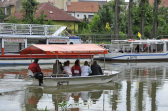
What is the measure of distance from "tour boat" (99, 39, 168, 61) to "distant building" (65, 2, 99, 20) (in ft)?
247

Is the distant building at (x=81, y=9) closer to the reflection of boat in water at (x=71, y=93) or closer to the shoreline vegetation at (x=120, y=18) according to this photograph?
the shoreline vegetation at (x=120, y=18)

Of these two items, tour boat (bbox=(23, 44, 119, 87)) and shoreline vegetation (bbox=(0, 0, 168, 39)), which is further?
shoreline vegetation (bbox=(0, 0, 168, 39))

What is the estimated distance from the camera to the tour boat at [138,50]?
36125mm

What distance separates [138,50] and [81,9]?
79.1 metres

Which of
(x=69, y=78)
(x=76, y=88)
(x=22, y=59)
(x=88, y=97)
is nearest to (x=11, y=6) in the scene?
(x=22, y=59)

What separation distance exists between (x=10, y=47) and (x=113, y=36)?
17.1 m

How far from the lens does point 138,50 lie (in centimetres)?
3734

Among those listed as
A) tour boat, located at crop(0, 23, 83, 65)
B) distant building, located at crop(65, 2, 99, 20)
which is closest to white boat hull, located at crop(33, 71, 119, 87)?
tour boat, located at crop(0, 23, 83, 65)

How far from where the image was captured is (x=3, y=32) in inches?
1211

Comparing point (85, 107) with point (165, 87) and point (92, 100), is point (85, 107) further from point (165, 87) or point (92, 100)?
point (165, 87)

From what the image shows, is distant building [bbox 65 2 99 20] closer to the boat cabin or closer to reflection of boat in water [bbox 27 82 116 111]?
the boat cabin

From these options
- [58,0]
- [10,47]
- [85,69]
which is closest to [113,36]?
[10,47]

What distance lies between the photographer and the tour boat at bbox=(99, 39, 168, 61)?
36125mm

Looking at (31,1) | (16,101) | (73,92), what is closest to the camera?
(16,101)
